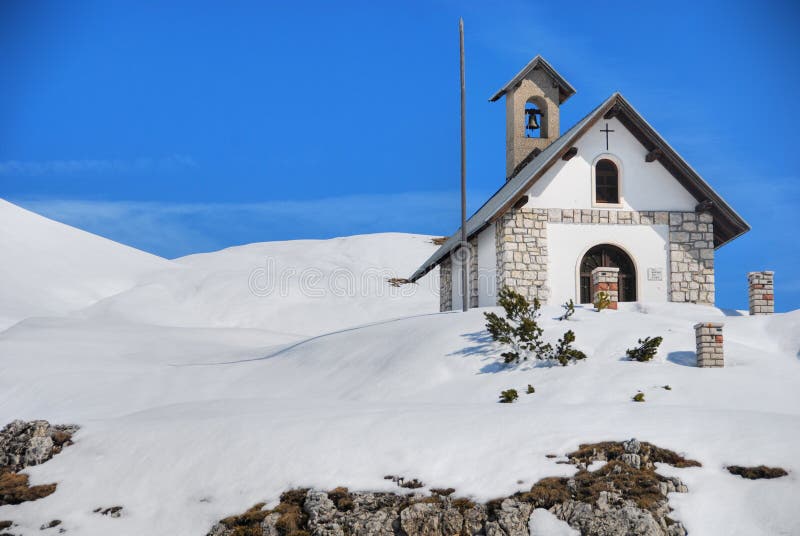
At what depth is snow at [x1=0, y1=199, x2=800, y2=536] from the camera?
443 inches

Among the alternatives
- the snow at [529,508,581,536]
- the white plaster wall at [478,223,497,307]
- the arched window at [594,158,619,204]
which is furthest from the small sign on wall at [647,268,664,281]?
the snow at [529,508,581,536]

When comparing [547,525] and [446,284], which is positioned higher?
[446,284]

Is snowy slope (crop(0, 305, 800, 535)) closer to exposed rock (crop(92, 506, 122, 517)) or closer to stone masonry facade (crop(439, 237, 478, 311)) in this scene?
exposed rock (crop(92, 506, 122, 517))

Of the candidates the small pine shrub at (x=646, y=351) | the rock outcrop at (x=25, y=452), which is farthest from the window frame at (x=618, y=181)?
the rock outcrop at (x=25, y=452)

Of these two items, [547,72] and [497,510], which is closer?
[497,510]

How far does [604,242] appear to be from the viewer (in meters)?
24.0

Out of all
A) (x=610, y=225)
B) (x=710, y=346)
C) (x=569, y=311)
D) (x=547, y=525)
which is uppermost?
(x=610, y=225)

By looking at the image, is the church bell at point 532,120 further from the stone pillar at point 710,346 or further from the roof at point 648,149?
the stone pillar at point 710,346

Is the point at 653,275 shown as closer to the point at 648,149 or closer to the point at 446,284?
the point at 648,149

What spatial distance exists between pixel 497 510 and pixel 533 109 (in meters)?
21.1

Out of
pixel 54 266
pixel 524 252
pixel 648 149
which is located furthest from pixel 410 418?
pixel 54 266

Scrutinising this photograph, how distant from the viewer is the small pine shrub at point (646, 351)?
17.5 metres

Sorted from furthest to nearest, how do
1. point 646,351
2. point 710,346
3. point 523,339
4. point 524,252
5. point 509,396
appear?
point 524,252 < point 523,339 < point 646,351 < point 710,346 < point 509,396

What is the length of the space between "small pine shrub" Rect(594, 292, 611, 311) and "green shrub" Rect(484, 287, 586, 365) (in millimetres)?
2655
